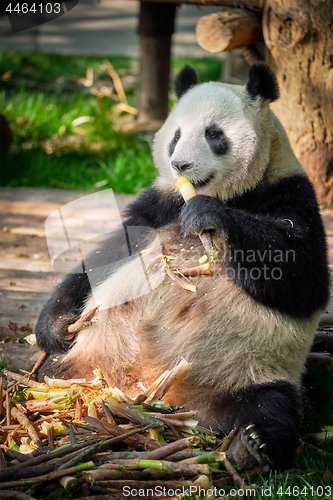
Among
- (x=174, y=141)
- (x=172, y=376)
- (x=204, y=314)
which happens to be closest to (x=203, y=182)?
(x=174, y=141)

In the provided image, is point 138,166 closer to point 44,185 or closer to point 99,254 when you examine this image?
point 44,185

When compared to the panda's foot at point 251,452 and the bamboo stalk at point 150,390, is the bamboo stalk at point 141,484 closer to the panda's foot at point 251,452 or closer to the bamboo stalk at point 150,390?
the panda's foot at point 251,452

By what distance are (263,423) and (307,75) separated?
9.93ft

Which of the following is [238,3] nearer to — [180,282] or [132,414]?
[180,282]

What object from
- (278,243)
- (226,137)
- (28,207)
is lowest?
(28,207)

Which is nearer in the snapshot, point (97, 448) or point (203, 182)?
point (97, 448)

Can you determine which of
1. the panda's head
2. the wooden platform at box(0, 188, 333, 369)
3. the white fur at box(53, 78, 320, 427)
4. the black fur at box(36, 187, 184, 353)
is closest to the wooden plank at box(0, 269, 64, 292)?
the wooden platform at box(0, 188, 333, 369)

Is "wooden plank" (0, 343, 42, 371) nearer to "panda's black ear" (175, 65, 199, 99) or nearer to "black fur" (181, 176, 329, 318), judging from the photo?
"black fur" (181, 176, 329, 318)

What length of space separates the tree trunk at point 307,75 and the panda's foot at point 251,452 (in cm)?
231

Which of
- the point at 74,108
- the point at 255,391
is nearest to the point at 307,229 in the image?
the point at 255,391

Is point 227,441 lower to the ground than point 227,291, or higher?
lower

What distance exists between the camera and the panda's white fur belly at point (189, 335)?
2342 millimetres

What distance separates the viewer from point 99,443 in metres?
2.08

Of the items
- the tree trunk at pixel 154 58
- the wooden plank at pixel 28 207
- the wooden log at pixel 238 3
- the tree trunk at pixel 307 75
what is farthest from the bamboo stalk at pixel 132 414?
the tree trunk at pixel 154 58
